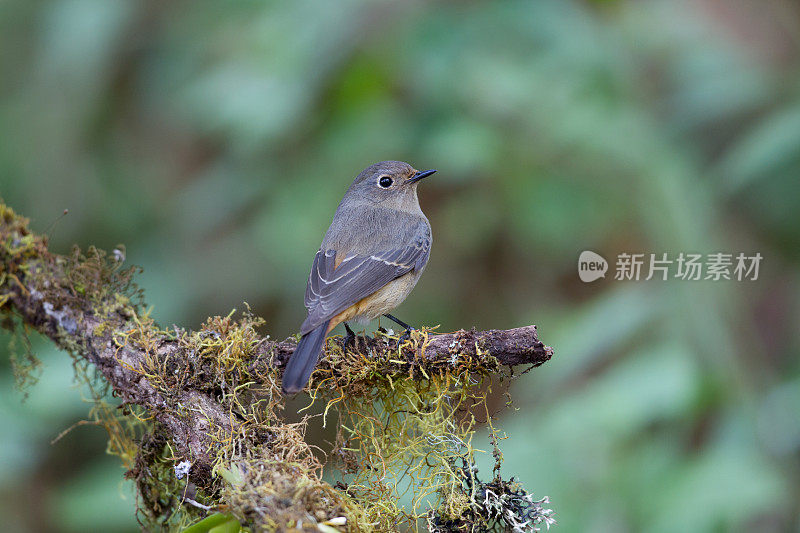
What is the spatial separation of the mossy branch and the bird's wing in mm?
308

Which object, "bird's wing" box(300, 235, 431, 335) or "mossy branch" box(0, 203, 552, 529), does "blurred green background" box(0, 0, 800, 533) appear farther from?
"mossy branch" box(0, 203, 552, 529)

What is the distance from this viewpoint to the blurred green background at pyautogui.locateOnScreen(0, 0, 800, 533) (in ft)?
11.8

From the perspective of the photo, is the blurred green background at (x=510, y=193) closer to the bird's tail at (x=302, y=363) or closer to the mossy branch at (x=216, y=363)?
the mossy branch at (x=216, y=363)

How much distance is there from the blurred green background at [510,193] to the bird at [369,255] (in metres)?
0.45

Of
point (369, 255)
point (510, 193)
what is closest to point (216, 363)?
point (369, 255)

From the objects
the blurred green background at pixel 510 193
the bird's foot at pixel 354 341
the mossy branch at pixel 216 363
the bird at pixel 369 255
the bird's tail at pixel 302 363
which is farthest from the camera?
the blurred green background at pixel 510 193

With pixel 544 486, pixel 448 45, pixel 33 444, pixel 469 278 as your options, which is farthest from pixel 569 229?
pixel 33 444

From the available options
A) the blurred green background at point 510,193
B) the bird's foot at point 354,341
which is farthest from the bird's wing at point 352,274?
the blurred green background at point 510,193

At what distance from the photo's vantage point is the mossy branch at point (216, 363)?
199 cm

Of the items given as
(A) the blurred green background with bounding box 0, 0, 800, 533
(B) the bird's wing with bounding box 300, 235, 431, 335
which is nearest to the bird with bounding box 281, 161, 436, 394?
(B) the bird's wing with bounding box 300, 235, 431, 335

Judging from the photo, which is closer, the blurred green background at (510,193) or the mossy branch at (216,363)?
the mossy branch at (216,363)

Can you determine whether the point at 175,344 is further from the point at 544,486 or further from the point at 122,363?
the point at 544,486

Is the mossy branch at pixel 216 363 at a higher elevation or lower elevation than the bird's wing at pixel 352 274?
lower

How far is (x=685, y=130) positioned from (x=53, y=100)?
4209mm
